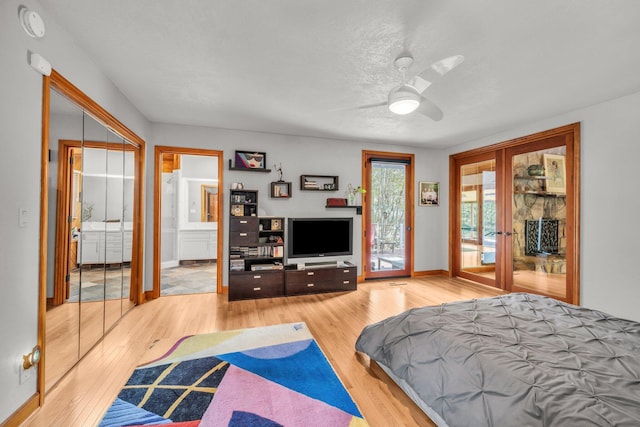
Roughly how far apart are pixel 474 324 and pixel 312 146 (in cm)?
368

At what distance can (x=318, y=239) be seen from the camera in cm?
460

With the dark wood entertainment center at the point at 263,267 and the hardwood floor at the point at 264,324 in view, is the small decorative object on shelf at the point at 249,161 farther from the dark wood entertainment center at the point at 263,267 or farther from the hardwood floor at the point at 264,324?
the hardwood floor at the point at 264,324

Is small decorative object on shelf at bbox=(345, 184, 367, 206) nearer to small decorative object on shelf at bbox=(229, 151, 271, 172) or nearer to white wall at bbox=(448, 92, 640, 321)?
small decorative object on shelf at bbox=(229, 151, 271, 172)

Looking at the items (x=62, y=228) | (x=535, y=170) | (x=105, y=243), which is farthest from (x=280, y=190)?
(x=535, y=170)

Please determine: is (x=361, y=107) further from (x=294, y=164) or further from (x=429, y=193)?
(x=429, y=193)

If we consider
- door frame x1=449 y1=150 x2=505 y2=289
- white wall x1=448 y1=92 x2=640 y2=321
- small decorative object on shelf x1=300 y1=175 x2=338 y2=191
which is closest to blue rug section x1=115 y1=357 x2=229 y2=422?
small decorative object on shelf x1=300 y1=175 x2=338 y2=191

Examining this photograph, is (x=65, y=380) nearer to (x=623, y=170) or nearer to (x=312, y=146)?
(x=312, y=146)

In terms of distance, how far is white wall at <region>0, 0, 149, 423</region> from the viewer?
154 centimetres

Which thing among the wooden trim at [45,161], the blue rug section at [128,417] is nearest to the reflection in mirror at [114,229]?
the wooden trim at [45,161]

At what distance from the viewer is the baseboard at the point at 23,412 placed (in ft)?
5.17

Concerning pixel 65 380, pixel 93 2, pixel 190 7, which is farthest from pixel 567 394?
pixel 93 2

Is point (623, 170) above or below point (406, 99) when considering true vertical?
below

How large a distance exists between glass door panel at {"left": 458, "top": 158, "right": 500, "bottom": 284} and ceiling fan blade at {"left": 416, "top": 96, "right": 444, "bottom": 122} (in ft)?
6.17

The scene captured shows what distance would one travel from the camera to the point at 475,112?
365 cm
